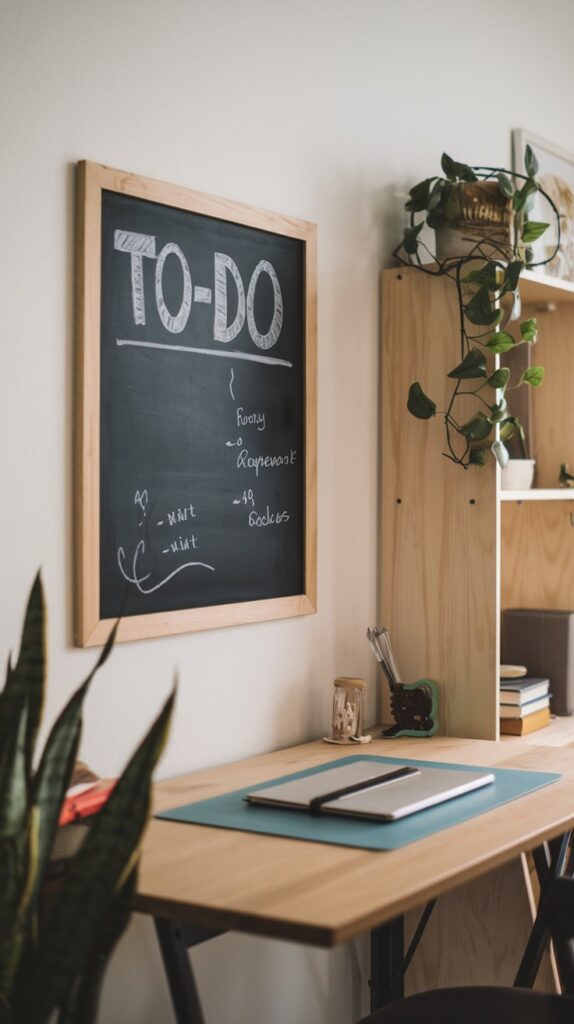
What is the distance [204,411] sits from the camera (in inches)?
80.2

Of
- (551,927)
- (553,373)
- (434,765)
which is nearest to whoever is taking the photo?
(551,927)

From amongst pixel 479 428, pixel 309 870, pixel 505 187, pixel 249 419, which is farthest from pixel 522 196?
pixel 309 870

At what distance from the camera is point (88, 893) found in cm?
123

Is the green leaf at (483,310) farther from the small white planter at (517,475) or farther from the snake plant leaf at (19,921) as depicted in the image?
the snake plant leaf at (19,921)

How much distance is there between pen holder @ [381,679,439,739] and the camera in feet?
7.66

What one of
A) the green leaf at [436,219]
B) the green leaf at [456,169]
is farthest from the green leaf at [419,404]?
the green leaf at [456,169]

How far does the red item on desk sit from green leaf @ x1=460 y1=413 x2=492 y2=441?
1087mm

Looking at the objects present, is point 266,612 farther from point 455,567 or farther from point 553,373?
point 553,373

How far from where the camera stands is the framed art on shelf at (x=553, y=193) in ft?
9.86

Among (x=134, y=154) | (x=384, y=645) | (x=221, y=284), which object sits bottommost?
(x=384, y=645)

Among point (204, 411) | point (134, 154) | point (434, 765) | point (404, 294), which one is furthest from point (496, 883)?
point (134, 154)

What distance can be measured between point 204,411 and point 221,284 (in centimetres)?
23

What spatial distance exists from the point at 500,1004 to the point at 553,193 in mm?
2101

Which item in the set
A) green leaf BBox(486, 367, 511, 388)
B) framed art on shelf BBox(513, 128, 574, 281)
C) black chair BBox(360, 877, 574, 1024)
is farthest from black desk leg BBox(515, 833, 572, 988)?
framed art on shelf BBox(513, 128, 574, 281)
